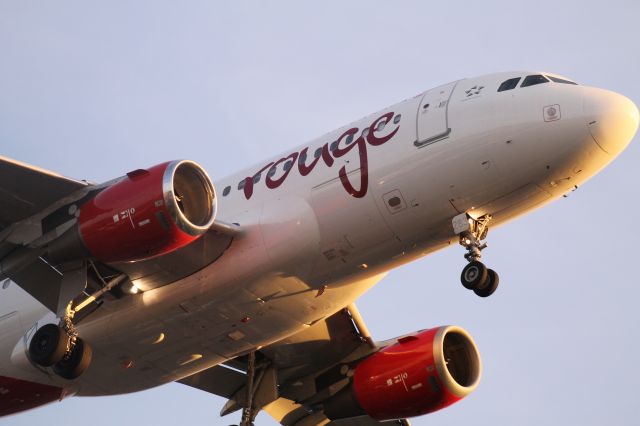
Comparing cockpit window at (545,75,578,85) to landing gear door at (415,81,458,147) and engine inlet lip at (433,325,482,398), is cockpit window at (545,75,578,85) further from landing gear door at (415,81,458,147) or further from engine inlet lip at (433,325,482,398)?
engine inlet lip at (433,325,482,398)

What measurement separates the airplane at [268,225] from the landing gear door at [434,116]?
0.11ft

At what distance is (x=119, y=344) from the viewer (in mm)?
23031

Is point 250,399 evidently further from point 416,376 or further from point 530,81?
point 530,81

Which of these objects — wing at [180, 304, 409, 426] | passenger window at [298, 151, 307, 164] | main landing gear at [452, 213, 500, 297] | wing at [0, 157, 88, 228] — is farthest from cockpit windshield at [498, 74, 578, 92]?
wing at [0, 157, 88, 228]

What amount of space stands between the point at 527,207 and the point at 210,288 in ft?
20.0

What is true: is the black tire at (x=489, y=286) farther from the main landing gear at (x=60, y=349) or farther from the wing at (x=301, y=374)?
the main landing gear at (x=60, y=349)

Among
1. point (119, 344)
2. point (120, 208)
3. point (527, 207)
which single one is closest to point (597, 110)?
point (527, 207)

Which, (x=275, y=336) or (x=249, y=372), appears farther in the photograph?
(x=249, y=372)

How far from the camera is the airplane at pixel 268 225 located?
20.8 m

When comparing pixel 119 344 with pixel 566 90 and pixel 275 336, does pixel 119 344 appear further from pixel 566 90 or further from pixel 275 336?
pixel 566 90

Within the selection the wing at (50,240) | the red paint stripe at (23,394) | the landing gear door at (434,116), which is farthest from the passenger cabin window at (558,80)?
the red paint stripe at (23,394)

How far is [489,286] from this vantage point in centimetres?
2120

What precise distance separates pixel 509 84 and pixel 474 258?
3348 mm

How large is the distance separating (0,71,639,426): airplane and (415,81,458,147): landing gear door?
0.11 feet
